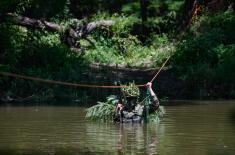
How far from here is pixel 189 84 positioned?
32.4 metres

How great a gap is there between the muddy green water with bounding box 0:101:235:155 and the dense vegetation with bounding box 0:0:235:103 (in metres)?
6.24

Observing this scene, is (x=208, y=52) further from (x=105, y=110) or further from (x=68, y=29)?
(x=105, y=110)

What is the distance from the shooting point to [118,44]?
131ft

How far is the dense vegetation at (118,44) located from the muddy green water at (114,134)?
20.5 ft

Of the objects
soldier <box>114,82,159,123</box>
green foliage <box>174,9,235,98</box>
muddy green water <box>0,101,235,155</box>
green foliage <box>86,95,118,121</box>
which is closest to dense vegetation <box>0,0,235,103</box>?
green foliage <box>174,9,235,98</box>

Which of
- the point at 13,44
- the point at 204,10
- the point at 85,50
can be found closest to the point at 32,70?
the point at 13,44

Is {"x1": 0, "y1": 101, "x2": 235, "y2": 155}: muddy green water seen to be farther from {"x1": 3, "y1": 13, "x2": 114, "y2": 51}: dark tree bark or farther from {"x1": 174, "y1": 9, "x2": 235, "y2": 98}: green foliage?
{"x1": 3, "y1": 13, "x2": 114, "y2": 51}: dark tree bark

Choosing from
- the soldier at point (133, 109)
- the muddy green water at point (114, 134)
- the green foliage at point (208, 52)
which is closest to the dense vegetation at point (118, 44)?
the green foliage at point (208, 52)

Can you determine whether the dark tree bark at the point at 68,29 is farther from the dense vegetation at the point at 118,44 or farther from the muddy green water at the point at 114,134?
the muddy green water at the point at 114,134

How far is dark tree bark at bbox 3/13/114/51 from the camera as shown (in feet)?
117

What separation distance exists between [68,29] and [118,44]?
316 cm

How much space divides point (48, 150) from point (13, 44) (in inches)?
714

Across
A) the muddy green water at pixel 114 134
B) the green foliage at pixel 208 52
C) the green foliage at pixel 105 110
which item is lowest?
the muddy green water at pixel 114 134

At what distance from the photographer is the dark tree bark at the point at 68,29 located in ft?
117
